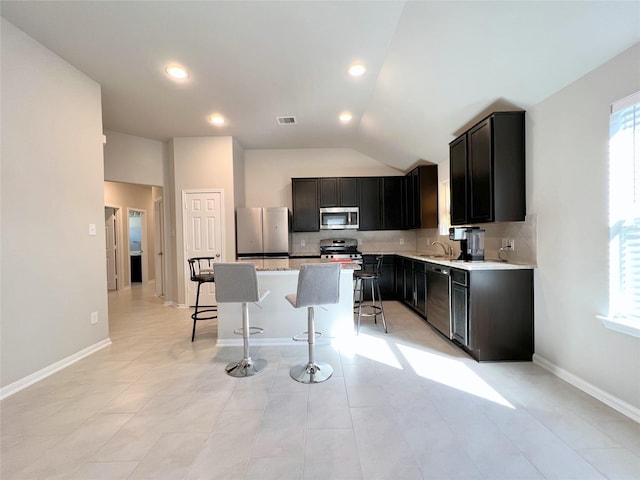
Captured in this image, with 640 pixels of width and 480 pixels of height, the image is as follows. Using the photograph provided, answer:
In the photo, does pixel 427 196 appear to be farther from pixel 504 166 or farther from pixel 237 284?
pixel 237 284

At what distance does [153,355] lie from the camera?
9.61 feet

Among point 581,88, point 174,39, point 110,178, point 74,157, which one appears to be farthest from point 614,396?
point 110,178

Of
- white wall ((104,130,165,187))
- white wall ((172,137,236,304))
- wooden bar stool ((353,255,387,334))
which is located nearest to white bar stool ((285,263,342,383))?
wooden bar stool ((353,255,387,334))

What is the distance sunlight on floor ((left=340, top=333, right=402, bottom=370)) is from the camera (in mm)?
2734

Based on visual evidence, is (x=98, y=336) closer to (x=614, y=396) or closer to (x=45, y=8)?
(x=45, y=8)

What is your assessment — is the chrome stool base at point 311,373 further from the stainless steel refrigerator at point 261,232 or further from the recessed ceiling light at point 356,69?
the recessed ceiling light at point 356,69

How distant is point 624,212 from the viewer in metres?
1.92

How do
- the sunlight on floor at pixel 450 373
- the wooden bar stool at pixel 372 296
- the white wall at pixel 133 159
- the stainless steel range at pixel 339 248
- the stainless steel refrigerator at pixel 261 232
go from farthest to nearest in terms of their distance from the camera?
the stainless steel range at pixel 339 248
the stainless steel refrigerator at pixel 261 232
the white wall at pixel 133 159
the wooden bar stool at pixel 372 296
the sunlight on floor at pixel 450 373

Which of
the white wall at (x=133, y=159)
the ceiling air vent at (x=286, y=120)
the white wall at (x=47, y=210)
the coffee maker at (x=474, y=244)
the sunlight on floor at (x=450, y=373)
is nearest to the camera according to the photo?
the sunlight on floor at (x=450, y=373)

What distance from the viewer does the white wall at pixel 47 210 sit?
2.28 meters

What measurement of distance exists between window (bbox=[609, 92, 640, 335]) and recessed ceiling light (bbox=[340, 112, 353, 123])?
2903 millimetres

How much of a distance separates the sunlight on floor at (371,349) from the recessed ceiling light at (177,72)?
341 cm

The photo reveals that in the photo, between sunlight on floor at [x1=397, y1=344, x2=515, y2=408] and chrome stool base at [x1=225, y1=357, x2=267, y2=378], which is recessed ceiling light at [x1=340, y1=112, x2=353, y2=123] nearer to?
sunlight on floor at [x1=397, y1=344, x2=515, y2=408]

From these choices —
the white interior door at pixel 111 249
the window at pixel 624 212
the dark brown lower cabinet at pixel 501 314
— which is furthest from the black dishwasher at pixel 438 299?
the white interior door at pixel 111 249
